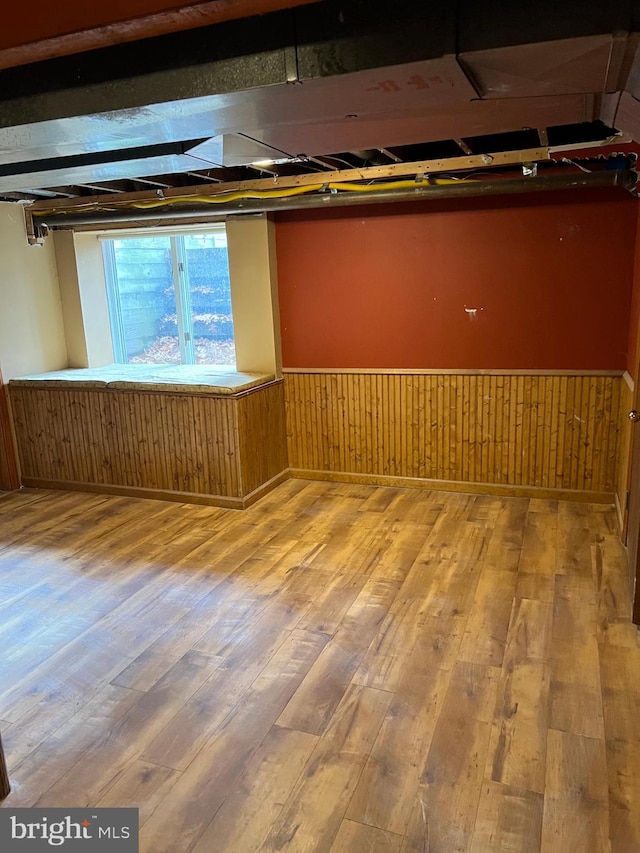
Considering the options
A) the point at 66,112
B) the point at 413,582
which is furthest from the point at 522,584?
the point at 66,112

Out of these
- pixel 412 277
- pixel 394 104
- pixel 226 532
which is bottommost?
pixel 226 532

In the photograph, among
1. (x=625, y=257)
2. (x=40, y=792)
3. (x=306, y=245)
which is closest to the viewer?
(x=40, y=792)

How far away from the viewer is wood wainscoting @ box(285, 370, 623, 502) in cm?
450

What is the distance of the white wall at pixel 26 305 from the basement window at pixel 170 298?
1.75 ft

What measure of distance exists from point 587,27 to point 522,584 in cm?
278

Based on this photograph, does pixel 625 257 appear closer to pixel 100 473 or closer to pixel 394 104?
pixel 394 104

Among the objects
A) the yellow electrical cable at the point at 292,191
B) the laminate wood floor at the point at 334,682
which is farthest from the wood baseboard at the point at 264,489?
the yellow electrical cable at the point at 292,191

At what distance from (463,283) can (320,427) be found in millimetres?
1625

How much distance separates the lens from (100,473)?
5.24 metres

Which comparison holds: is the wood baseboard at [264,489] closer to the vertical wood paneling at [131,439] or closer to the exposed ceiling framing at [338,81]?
the vertical wood paneling at [131,439]

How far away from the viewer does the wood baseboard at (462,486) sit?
4.57 meters

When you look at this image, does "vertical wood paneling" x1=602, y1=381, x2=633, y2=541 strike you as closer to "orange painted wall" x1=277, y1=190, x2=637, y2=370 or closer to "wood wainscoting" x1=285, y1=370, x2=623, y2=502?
"wood wainscoting" x1=285, y1=370, x2=623, y2=502

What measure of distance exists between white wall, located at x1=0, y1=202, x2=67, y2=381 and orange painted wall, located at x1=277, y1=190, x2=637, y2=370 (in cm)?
212

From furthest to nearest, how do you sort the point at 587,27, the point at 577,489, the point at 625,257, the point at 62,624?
the point at 577,489, the point at 625,257, the point at 62,624, the point at 587,27
